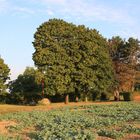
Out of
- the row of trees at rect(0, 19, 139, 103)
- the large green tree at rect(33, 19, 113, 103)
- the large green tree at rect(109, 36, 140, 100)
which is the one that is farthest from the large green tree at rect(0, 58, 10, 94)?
the large green tree at rect(109, 36, 140, 100)

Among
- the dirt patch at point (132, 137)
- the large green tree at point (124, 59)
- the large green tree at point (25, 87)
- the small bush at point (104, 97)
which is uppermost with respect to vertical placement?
the large green tree at point (124, 59)

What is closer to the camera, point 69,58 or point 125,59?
point 69,58

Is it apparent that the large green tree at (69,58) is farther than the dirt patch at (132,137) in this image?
Yes

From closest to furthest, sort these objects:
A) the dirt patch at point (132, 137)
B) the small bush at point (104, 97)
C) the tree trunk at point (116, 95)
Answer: the dirt patch at point (132, 137), the tree trunk at point (116, 95), the small bush at point (104, 97)

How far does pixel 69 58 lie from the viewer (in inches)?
2361

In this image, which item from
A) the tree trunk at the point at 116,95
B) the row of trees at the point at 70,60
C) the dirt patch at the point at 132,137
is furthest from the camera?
the tree trunk at the point at 116,95

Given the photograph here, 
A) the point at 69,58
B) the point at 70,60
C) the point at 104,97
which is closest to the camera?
the point at 69,58

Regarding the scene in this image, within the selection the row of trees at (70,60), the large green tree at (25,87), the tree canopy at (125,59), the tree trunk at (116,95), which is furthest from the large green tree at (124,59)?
the large green tree at (25,87)

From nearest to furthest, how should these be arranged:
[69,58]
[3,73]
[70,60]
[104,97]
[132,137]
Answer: [132,137], [69,58], [70,60], [3,73], [104,97]

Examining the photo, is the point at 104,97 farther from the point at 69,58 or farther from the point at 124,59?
the point at 69,58

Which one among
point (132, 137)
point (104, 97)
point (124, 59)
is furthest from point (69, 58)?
point (132, 137)

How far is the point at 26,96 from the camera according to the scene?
77.1 m

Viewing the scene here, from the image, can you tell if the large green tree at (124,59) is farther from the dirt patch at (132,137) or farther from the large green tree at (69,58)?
the dirt patch at (132,137)

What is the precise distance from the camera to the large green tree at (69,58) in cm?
5897
